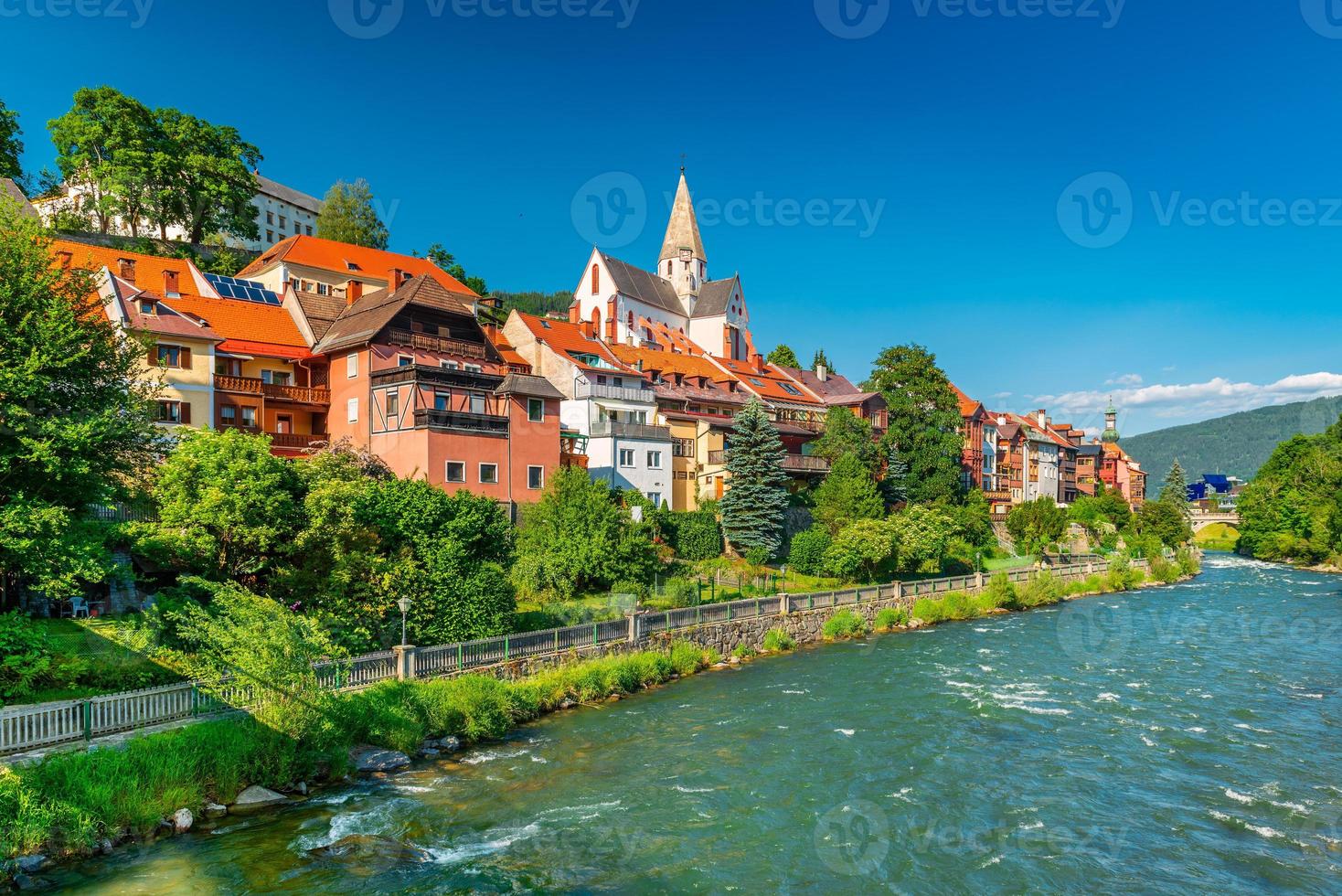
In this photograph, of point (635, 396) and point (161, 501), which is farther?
point (635, 396)

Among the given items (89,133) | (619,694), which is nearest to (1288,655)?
(619,694)

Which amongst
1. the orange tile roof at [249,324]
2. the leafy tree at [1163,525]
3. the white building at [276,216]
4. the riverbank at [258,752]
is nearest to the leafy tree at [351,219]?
the white building at [276,216]

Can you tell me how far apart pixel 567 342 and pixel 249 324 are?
67.9 feet

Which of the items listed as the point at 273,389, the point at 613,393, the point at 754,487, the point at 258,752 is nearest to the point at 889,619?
the point at 754,487

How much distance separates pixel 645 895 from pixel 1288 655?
1375 inches

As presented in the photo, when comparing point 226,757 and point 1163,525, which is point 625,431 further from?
point 1163,525

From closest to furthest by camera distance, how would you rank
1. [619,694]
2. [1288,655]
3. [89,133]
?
[619,694], [1288,655], [89,133]

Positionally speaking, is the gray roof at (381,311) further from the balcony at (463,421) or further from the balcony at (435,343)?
the balcony at (463,421)

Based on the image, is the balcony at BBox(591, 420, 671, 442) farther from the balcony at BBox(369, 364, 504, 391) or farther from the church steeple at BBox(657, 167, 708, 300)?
the church steeple at BBox(657, 167, 708, 300)

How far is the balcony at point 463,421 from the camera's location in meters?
39.2

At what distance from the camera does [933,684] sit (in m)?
30.9

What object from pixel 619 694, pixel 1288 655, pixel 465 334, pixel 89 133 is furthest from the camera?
pixel 89 133

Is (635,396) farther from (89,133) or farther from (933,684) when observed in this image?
(89,133)

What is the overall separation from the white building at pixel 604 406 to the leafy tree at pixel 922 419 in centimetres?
2166
